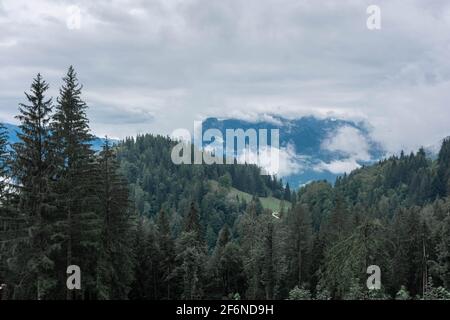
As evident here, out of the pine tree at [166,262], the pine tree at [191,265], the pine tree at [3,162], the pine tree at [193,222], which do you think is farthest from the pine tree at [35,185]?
the pine tree at [193,222]

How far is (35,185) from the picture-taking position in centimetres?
3027

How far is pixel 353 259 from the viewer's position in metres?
38.2

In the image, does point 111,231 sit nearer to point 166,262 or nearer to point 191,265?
point 191,265

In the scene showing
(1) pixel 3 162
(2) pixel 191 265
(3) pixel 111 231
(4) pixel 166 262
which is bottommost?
(4) pixel 166 262

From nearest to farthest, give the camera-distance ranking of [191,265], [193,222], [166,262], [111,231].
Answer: [111,231]
[191,265]
[166,262]
[193,222]

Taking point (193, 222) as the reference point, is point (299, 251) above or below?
below

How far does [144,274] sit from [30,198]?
123 feet

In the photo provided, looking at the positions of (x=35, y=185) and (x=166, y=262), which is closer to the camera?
(x=35, y=185)

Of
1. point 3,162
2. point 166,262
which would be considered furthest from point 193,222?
point 3,162

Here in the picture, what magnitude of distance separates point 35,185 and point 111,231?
10.8 metres

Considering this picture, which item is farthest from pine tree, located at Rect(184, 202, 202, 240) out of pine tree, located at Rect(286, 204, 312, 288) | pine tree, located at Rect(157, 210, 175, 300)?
pine tree, located at Rect(286, 204, 312, 288)

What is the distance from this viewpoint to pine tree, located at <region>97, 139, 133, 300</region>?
3638 centimetres

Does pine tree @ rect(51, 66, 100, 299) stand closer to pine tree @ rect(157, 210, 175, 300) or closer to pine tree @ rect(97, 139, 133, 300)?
pine tree @ rect(97, 139, 133, 300)
